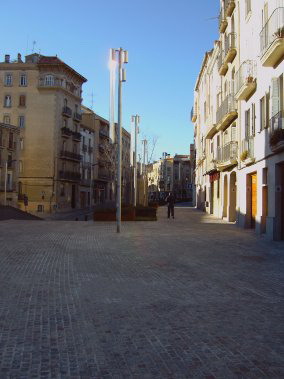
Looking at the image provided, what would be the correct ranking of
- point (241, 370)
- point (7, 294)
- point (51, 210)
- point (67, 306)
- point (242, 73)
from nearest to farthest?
point (241, 370), point (67, 306), point (7, 294), point (242, 73), point (51, 210)

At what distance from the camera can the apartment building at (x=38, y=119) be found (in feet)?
186

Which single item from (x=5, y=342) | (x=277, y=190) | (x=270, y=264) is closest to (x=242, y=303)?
(x=5, y=342)

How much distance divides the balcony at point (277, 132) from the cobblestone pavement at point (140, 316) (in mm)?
5110

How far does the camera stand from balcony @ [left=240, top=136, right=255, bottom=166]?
2091cm

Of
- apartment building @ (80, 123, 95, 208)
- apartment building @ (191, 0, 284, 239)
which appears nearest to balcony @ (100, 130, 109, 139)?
apartment building @ (80, 123, 95, 208)

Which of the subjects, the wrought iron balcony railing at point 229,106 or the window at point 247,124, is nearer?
the window at point 247,124

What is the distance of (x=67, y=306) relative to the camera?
647 cm

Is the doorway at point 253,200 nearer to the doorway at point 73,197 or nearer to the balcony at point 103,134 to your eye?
the doorway at point 73,197

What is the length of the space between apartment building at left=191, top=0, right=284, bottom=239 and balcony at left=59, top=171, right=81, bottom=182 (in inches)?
1123

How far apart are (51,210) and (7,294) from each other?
49.5 metres

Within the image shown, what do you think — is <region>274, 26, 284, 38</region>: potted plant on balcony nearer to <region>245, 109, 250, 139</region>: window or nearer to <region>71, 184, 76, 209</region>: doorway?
<region>245, 109, 250, 139</region>: window

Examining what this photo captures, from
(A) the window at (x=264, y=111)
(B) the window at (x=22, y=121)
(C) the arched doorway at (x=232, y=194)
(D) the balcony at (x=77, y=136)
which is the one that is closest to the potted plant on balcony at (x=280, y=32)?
(A) the window at (x=264, y=111)

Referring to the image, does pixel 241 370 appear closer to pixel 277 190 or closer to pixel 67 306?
pixel 67 306

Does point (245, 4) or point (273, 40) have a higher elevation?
point (245, 4)
